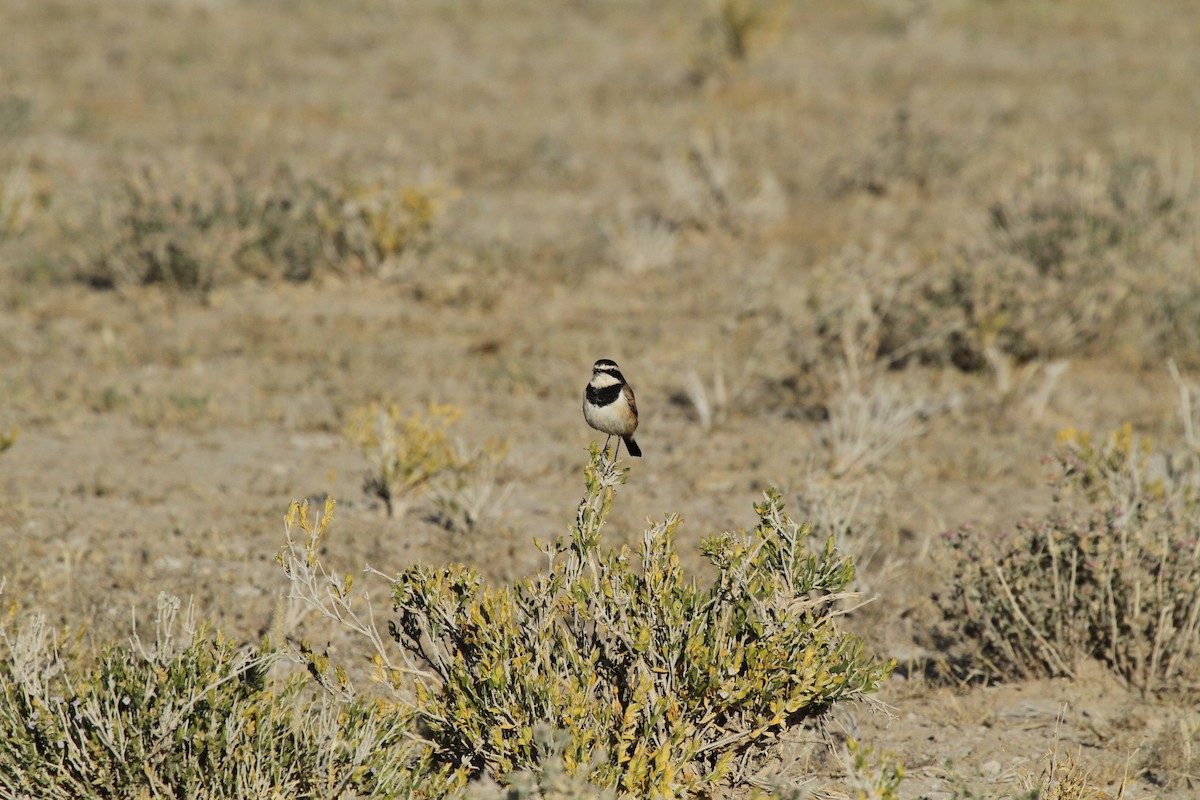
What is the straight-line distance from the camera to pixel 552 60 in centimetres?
1844

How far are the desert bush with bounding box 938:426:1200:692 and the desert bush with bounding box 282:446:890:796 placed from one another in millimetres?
1236

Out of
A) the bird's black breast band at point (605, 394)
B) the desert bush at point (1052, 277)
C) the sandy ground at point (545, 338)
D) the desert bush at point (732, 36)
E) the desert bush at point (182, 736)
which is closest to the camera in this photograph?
the desert bush at point (182, 736)

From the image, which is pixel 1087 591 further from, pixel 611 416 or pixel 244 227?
pixel 244 227

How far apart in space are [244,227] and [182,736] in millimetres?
6875

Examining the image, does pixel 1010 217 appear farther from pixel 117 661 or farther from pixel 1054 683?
pixel 117 661

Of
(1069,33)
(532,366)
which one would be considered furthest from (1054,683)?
(1069,33)

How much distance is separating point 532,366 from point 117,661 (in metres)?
4.96

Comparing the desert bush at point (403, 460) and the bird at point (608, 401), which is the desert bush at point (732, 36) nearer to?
the desert bush at point (403, 460)

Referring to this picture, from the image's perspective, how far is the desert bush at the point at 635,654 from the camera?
357 centimetres

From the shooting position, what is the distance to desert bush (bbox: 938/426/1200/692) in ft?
15.1

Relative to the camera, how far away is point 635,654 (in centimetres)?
378

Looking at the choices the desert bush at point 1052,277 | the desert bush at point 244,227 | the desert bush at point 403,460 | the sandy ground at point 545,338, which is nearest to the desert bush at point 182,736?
the sandy ground at point 545,338

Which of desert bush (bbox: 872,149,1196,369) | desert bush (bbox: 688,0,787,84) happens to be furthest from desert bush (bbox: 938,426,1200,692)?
desert bush (bbox: 688,0,787,84)

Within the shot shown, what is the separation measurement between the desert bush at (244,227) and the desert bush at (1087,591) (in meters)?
6.27
